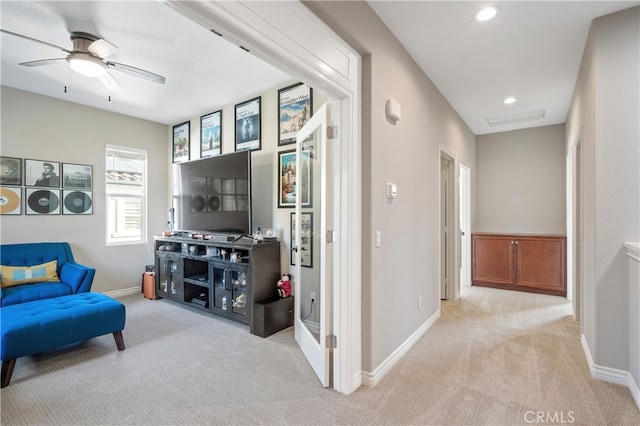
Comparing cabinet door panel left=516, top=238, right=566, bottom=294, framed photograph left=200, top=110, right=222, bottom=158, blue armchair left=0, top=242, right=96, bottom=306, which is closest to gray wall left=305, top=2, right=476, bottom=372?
cabinet door panel left=516, top=238, right=566, bottom=294

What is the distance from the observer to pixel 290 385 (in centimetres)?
215

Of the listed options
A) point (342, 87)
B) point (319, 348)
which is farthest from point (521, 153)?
point (319, 348)

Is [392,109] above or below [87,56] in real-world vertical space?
below

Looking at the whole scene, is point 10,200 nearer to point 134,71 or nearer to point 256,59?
point 134,71

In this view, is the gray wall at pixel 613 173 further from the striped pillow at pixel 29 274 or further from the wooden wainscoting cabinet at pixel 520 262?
the striped pillow at pixel 29 274

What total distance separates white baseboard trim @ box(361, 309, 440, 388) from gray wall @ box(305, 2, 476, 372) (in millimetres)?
32

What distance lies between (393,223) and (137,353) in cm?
244

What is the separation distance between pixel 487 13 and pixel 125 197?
506 cm

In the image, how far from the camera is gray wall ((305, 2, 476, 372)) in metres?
2.16

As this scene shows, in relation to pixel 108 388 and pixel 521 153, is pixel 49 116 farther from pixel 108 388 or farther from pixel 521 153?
pixel 521 153

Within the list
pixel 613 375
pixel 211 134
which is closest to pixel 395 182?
pixel 613 375

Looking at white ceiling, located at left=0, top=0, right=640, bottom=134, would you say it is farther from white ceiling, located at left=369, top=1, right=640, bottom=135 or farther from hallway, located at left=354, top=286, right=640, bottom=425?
hallway, located at left=354, top=286, right=640, bottom=425

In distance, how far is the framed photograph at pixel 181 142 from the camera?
16.2 feet
